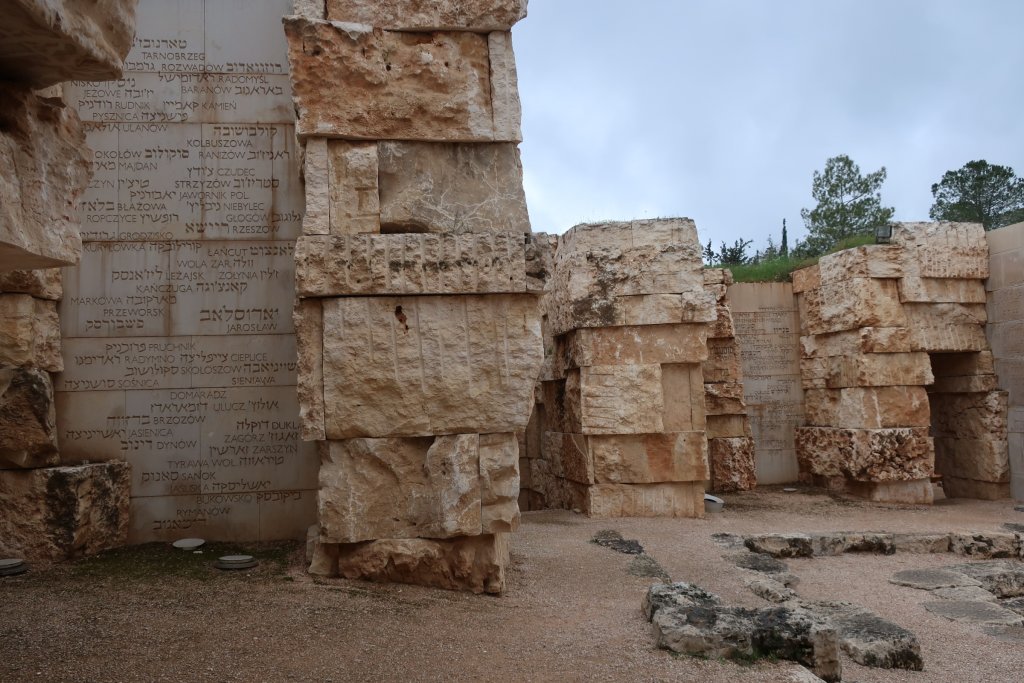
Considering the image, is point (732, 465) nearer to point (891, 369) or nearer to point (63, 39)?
point (891, 369)

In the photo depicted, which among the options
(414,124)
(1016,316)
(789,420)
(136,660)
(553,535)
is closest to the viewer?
(136,660)

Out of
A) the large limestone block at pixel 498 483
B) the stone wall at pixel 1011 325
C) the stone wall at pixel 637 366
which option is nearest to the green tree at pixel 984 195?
the stone wall at pixel 1011 325

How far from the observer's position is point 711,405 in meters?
9.84

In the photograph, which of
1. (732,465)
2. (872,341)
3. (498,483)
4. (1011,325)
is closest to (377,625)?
(498,483)

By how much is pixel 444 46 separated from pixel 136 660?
3.57 meters

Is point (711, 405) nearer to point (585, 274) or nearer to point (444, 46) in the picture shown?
point (585, 274)

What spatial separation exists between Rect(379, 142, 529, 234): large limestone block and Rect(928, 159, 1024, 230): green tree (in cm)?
2099

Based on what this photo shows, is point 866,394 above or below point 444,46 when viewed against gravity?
below

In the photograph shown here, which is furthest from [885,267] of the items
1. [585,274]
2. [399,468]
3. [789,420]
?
[399,468]

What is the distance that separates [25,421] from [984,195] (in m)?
24.2

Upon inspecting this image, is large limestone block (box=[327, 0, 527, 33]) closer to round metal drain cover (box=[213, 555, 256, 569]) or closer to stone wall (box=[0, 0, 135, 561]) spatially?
stone wall (box=[0, 0, 135, 561])

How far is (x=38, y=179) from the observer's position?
2.03 metres

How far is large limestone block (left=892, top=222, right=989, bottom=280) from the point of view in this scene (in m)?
9.23

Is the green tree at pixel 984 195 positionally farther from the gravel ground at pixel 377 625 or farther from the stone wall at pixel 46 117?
the stone wall at pixel 46 117
